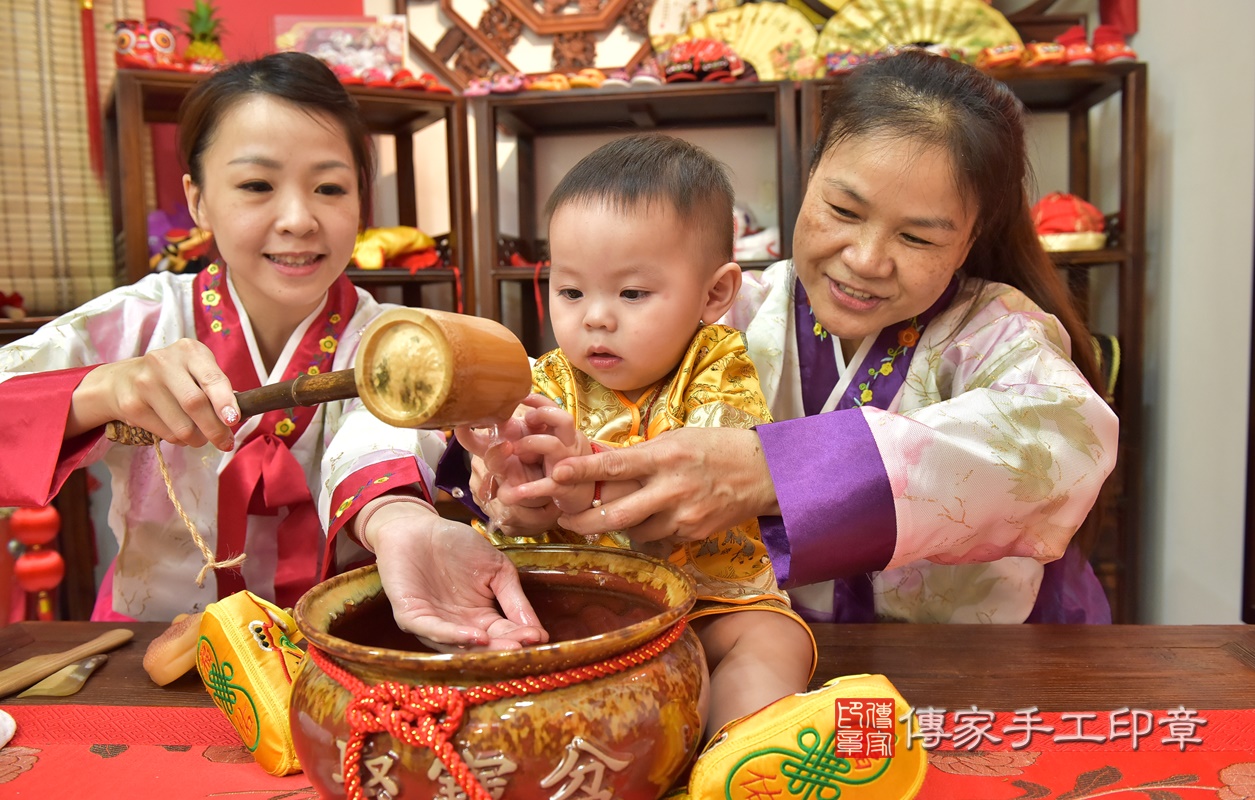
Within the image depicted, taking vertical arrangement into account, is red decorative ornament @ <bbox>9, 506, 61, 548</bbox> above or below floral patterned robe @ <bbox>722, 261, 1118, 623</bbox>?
below

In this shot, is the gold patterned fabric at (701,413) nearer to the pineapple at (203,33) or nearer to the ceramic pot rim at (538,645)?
the ceramic pot rim at (538,645)

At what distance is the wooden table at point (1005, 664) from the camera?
940mm

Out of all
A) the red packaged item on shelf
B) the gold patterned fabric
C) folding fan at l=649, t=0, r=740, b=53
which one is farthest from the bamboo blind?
the red packaged item on shelf

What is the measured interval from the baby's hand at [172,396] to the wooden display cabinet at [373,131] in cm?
171

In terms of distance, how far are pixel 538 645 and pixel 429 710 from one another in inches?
6.5

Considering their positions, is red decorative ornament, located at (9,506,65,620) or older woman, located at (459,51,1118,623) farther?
red decorative ornament, located at (9,506,65,620)

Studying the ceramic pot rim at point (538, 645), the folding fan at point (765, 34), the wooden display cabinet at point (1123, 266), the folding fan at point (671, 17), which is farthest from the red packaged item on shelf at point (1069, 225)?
the ceramic pot rim at point (538, 645)

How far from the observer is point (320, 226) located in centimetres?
141

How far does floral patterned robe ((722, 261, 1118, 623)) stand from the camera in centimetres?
94

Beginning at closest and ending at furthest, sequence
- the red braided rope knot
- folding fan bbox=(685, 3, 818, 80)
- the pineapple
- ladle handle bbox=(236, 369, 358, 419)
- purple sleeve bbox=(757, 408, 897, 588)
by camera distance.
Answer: the red braided rope knot → ladle handle bbox=(236, 369, 358, 419) → purple sleeve bbox=(757, 408, 897, 588) → the pineapple → folding fan bbox=(685, 3, 818, 80)

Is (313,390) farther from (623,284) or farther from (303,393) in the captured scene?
(623,284)

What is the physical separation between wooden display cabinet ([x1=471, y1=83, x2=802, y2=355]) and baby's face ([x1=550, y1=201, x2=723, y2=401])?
1645mm

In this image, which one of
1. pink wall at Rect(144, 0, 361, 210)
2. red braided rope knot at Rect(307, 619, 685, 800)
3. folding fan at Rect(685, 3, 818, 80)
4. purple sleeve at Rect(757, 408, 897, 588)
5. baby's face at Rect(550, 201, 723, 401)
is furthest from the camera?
pink wall at Rect(144, 0, 361, 210)

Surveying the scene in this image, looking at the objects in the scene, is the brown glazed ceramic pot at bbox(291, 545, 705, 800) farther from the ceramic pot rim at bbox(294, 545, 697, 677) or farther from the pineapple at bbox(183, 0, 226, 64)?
the pineapple at bbox(183, 0, 226, 64)
